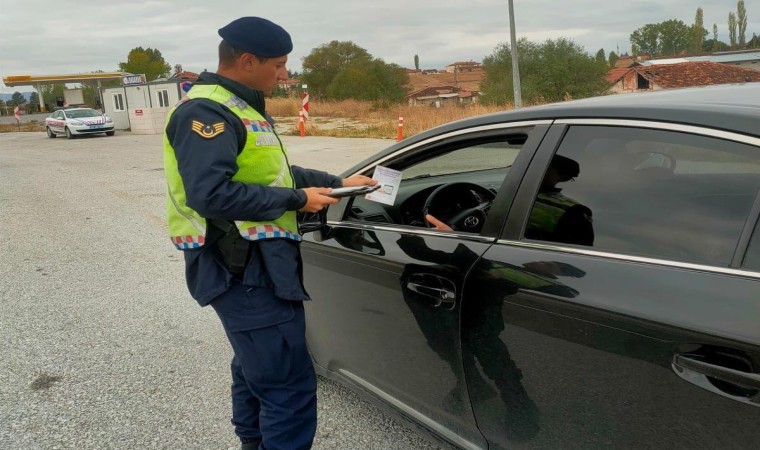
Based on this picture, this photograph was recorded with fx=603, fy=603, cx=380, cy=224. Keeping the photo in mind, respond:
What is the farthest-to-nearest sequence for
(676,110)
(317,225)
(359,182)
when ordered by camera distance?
(317,225) → (359,182) → (676,110)

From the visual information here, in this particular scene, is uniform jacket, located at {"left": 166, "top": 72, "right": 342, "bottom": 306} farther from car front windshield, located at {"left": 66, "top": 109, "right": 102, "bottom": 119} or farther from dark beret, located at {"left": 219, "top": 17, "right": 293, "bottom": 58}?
car front windshield, located at {"left": 66, "top": 109, "right": 102, "bottom": 119}

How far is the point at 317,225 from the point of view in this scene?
106 inches

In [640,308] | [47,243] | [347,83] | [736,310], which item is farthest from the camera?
[347,83]

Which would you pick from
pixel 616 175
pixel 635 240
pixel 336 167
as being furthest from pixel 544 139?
pixel 336 167

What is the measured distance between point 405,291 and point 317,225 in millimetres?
608

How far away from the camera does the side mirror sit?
270cm

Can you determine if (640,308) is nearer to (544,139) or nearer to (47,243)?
(544,139)

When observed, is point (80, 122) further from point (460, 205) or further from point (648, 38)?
point (648, 38)

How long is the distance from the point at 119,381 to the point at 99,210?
6488 mm

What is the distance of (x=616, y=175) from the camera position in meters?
1.88

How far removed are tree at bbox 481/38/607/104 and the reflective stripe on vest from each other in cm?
3463

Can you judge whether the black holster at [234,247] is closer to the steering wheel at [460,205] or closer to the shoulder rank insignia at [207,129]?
the shoulder rank insignia at [207,129]

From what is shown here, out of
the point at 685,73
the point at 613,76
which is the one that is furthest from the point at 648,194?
the point at 613,76

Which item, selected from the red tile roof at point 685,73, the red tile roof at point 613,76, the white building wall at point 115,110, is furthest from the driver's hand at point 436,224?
the red tile roof at point 613,76
